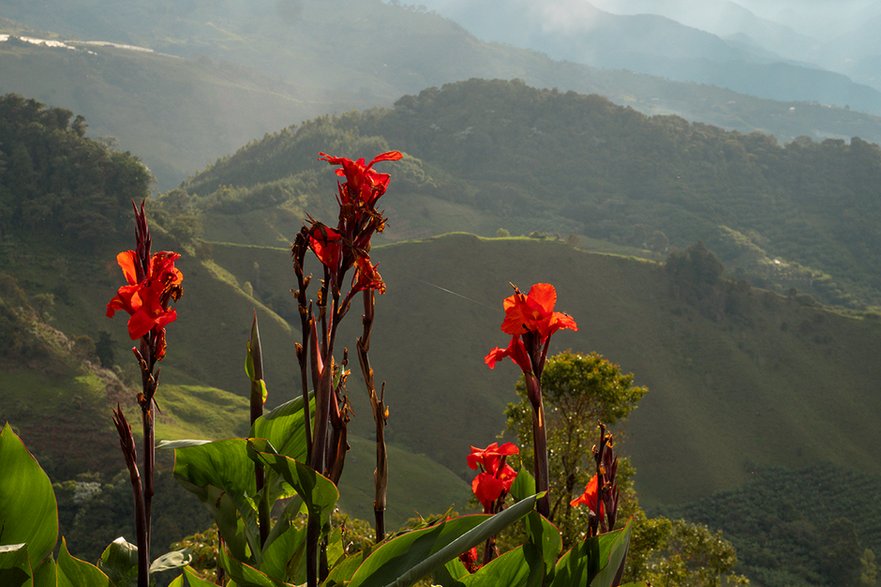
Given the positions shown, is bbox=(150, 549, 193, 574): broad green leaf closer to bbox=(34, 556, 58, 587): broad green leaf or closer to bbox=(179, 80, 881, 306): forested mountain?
bbox=(34, 556, 58, 587): broad green leaf

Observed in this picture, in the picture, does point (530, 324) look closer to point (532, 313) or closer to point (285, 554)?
point (532, 313)

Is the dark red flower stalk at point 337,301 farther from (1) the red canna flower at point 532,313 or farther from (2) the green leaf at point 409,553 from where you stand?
(1) the red canna flower at point 532,313

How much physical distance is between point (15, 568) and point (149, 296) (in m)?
0.45

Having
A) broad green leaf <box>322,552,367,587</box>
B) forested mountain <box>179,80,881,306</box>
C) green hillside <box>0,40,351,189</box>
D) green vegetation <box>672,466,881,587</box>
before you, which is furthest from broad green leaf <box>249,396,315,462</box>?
green hillside <box>0,40,351,189</box>

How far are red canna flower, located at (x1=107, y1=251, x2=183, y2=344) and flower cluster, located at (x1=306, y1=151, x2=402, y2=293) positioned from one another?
0.87 feet

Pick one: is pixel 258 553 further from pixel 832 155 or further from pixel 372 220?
pixel 832 155

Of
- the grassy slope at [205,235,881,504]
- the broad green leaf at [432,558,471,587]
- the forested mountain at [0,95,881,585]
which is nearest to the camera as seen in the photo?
the broad green leaf at [432,558,471,587]

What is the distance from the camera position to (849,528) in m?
33.8

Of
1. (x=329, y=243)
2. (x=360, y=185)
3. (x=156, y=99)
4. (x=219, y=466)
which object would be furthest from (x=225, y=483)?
(x=156, y=99)

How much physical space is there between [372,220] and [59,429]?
104 feet

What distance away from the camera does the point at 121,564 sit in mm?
1466

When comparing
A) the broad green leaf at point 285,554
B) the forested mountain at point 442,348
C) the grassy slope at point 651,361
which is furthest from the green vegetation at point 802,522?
the broad green leaf at point 285,554

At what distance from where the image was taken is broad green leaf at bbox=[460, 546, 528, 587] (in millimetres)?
1312

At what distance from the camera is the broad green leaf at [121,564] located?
147 cm
